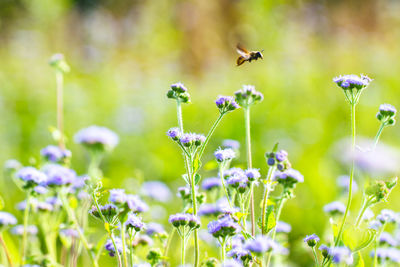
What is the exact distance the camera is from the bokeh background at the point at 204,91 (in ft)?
14.8

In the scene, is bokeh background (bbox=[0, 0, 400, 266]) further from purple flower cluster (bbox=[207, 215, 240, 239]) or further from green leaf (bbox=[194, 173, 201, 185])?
purple flower cluster (bbox=[207, 215, 240, 239])

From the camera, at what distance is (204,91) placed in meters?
7.93

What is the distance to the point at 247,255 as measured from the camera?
1398 mm

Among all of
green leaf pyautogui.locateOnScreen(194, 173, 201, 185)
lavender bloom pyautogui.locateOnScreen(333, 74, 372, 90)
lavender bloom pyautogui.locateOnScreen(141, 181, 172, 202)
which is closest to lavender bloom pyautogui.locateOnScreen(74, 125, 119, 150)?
lavender bloom pyautogui.locateOnScreen(141, 181, 172, 202)

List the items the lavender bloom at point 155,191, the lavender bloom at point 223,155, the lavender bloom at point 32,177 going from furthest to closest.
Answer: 1. the lavender bloom at point 155,191
2. the lavender bloom at point 32,177
3. the lavender bloom at point 223,155

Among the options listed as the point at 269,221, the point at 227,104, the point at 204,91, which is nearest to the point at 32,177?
the point at 227,104

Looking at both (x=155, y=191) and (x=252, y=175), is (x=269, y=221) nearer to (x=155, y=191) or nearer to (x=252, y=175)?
(x=252, y=175)

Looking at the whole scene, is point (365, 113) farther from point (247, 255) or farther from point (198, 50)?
point (198, 50)

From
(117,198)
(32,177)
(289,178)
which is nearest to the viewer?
(117,198)

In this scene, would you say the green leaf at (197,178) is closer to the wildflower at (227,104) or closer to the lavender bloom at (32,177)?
the wildflower at (227,104)

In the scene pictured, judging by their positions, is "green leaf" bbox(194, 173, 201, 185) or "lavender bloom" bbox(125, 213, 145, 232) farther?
"green leaf" bbox(194, 173, 201, 185)

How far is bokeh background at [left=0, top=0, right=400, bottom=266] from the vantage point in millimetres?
4520

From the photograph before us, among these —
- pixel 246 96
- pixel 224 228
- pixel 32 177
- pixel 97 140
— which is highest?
pixel 97 140

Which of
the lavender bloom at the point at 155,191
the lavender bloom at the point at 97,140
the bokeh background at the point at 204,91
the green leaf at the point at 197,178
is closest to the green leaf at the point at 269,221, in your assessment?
the green leaf at the point at 197,178
